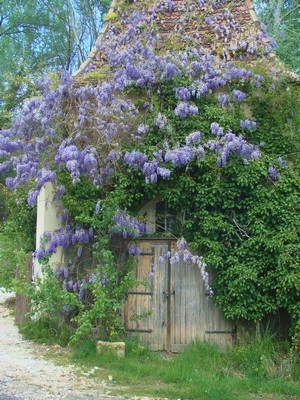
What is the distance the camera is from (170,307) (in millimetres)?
10430

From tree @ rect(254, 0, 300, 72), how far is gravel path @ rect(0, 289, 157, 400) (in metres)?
13.5

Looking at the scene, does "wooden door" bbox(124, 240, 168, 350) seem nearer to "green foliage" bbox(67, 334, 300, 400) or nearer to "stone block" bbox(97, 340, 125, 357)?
"green foliage" bbox(67, 334, 300, 400)

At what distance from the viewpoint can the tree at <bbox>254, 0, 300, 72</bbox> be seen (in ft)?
65.6

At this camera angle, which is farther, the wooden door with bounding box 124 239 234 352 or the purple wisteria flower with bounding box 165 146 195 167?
the wooden door with bounding box 124 239 234 352

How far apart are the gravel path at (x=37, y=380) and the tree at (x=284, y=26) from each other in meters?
13.5

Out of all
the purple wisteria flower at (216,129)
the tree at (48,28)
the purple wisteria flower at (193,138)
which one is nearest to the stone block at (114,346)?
the purple wisteria flower at (193,138)

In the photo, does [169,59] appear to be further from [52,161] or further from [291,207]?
[291,207]

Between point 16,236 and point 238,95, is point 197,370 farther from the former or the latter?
point 16,236

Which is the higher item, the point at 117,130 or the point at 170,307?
the point at 117,130

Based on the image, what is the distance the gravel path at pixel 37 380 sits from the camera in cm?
724

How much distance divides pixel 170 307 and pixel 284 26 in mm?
16539

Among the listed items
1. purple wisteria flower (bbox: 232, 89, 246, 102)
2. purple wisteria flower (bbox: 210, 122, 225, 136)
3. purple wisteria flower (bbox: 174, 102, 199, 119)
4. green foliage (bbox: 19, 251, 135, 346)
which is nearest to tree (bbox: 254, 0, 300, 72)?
purple wisteria flower (bbox: 232, 89, 246, 102)

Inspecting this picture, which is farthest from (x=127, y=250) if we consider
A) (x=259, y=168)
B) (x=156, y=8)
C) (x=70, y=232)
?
(x=156, y=8)

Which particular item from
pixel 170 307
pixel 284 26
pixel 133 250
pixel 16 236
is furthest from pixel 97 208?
pixel 284 26
